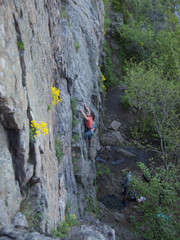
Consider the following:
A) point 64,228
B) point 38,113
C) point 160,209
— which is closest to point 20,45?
point 38,113

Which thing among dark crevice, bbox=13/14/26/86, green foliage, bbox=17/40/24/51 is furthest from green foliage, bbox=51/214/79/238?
green foliage, bbox=17/40/24/51

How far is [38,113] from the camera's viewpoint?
5.04 meters

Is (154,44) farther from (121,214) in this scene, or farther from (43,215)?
(43,215)

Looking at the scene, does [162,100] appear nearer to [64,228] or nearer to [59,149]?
[59,149]

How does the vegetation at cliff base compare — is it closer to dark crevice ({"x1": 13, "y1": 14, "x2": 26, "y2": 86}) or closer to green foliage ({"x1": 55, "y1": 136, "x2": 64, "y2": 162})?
green foliage ({"x1": 55, "y1": 136, "x2": 64, "y2": 162})

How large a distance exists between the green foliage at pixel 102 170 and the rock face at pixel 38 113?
3.33 metres

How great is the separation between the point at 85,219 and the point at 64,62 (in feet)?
17.9

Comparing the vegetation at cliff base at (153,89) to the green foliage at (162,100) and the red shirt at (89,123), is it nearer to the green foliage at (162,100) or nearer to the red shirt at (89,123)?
the green foliage at (162,100)

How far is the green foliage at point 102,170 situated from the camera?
1297 centimetres

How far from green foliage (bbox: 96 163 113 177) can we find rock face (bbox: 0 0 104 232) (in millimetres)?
3327

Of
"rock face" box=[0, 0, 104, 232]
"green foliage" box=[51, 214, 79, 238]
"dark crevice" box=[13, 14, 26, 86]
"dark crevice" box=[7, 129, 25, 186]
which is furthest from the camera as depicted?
"green foliage" box=[51, 214, 79, 238]

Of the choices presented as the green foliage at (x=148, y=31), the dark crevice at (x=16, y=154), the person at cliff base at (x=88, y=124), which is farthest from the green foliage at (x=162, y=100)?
the dark crevice at (x=16, y=154)

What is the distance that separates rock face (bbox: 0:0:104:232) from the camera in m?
3.76

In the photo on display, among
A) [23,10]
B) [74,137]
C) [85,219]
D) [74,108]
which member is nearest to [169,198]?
[85,219]
